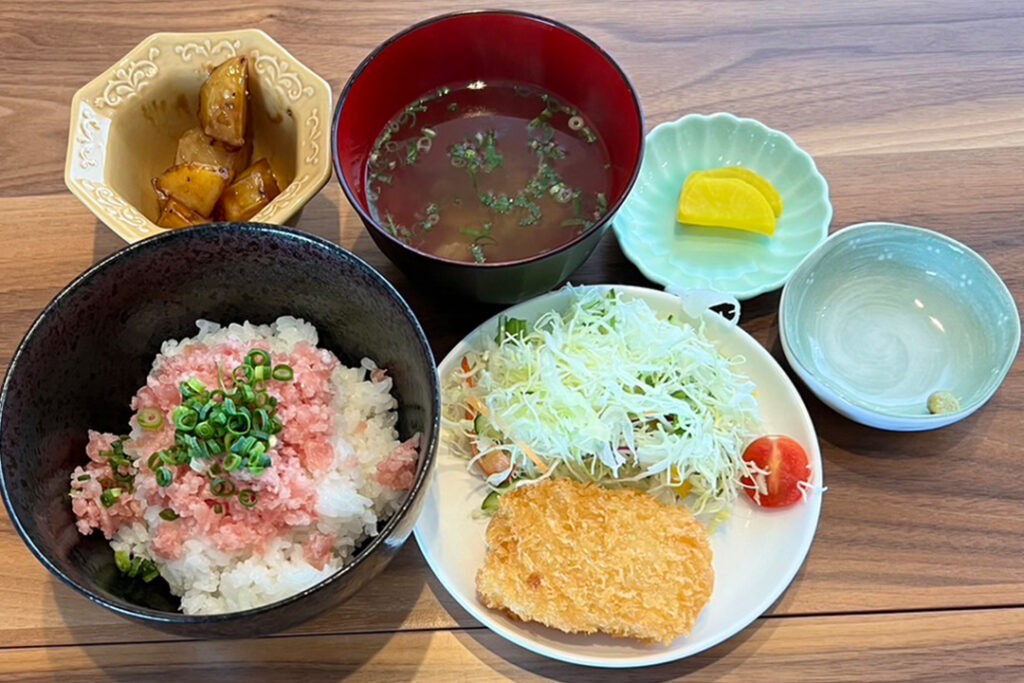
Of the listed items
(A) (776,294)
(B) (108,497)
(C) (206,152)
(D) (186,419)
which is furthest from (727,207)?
(B) (108,497)

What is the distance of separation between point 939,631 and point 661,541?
0.62 metres

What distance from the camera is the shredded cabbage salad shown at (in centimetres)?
184

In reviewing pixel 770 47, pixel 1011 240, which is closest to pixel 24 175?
pixel 770 47

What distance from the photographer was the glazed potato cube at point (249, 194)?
6.22 feet

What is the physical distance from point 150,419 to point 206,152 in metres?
0.70

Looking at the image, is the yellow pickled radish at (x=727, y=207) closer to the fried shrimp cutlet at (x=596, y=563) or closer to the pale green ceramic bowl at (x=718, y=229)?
the pale green ceramic bowl at (x=718, y=229)

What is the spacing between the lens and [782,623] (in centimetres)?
176

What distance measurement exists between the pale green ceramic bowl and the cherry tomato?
1.29ft

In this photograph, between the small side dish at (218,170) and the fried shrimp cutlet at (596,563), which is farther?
the small side dish at (218,170)

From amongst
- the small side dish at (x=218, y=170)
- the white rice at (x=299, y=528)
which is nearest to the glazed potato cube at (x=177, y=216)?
the small side dish at (x=218, y=170)

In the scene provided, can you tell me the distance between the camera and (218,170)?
192cm

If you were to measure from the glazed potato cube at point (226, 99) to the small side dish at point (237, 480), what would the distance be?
1.85ft

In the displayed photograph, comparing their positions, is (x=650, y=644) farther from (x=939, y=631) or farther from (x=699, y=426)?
(x=939, y=631)

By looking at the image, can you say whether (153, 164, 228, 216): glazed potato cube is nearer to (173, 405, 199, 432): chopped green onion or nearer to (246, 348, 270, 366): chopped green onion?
(246, 348, 270, 366): chopped green onion
